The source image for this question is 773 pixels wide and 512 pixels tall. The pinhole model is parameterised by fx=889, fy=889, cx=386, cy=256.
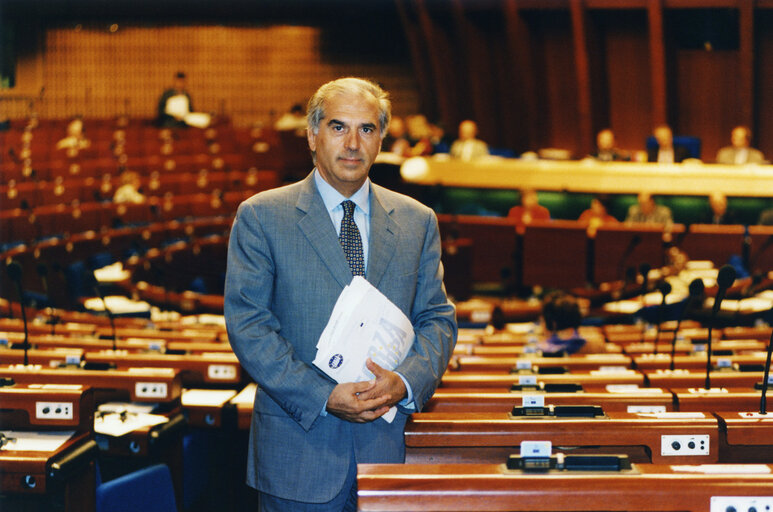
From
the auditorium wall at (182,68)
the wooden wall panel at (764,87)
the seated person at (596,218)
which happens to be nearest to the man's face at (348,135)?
the seated person at (596,218)

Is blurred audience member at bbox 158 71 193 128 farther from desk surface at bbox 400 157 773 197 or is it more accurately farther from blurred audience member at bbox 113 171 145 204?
desk surface at bbox 400 157 773 197

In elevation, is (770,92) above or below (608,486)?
above

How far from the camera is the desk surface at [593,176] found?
7812mm

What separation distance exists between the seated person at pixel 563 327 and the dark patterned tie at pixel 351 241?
176 centimetres

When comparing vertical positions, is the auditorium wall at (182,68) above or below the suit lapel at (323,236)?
above

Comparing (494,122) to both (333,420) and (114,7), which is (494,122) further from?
(333,420)

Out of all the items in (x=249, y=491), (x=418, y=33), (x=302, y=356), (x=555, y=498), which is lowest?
(x=249, y=491)

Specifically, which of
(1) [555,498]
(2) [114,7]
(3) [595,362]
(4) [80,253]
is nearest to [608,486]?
(1) [555,498]

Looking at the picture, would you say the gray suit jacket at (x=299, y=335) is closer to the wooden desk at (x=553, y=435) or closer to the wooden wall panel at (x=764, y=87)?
the wooden desk at (x=553, y=435)

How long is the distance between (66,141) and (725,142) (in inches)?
307

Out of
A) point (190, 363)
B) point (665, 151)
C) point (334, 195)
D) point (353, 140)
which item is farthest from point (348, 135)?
point (665, 151)

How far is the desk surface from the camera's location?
7.81m

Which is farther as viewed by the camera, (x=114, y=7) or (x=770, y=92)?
(x=114, y=7)

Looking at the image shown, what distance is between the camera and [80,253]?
22.9ft
